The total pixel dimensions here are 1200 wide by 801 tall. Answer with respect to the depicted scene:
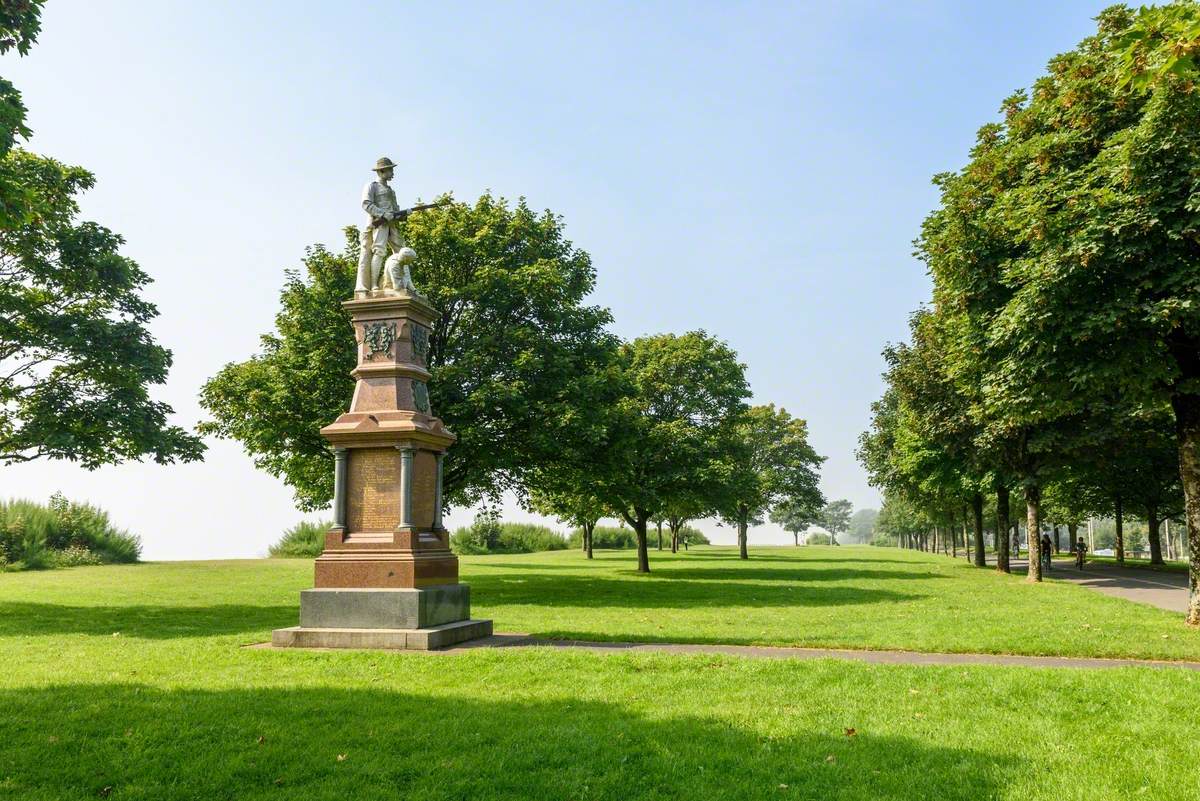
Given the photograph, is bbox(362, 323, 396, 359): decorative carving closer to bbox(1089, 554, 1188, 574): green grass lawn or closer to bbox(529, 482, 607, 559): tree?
bbox(529, 482, 607, 559): tree

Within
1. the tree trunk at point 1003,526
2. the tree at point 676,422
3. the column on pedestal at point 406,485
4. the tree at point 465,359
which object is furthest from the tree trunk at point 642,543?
the column on pedestal at point 406,485

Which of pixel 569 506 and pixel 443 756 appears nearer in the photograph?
pixel 443 756

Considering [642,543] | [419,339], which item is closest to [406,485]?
[419,339]

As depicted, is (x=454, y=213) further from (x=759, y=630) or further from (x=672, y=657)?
(x=672, y=657)

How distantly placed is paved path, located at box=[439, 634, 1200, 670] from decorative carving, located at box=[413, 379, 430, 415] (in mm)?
4439

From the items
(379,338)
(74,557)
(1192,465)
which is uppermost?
(379,338)

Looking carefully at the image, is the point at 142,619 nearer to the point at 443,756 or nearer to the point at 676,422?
the point at 443,756

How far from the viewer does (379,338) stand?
15.1 meters

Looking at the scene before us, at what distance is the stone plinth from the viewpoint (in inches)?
518

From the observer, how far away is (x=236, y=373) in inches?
1022

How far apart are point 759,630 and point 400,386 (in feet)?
26.4

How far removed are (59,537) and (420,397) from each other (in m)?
40.4

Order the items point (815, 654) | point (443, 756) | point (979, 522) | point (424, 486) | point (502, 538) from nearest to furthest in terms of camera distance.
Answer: point (443, 756)
point (815, 654)
point (424, 486)
point (979, 522)
point (502, 538)

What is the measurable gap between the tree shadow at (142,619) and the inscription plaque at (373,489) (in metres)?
3.73
